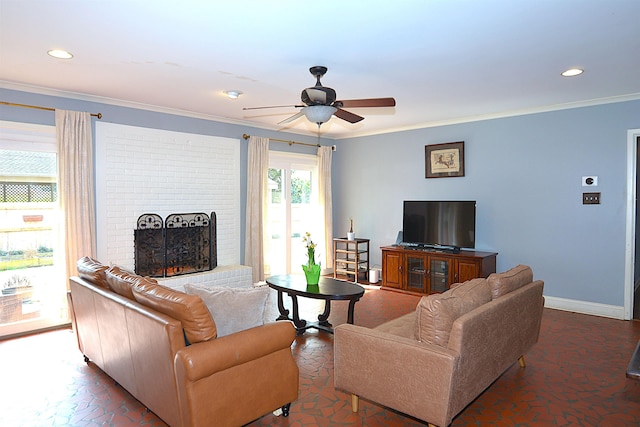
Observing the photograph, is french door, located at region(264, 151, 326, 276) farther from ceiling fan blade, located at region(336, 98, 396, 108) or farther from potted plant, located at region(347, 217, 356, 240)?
ceiling fan blade, located at region(336, 98, 396, 108)

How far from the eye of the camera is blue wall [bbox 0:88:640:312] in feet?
15.8

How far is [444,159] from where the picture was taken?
6.26m

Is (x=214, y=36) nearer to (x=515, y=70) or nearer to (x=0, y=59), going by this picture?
(x=0, y=59)

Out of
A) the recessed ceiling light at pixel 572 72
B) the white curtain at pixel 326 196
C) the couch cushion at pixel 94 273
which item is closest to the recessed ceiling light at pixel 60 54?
the couch cushion at pixel 94 273

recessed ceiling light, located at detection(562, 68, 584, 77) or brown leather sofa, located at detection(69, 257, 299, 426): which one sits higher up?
recessed ceiling light, located at detection(562, 68, 584, 77)

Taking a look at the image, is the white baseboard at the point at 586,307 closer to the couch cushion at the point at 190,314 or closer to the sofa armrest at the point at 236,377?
the sofa armrest at the point at 236,377

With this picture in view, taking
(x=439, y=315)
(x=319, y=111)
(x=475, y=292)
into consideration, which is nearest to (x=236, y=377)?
(x=439, y=315)

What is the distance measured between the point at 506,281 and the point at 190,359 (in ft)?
7.29

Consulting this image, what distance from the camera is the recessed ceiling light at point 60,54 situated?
10.9 ft

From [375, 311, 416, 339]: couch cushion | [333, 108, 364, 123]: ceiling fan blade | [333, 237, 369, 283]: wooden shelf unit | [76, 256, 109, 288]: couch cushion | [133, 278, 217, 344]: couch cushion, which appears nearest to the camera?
[133, 278, 217, 344]: couch cushion

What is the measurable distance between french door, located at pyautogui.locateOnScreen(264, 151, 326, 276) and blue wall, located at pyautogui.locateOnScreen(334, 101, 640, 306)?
66.9 inches

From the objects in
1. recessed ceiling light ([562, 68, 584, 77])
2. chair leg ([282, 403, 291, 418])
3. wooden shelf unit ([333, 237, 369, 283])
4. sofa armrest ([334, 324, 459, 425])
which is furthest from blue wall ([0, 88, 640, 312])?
chair leg ([282, 403, 291, 418])

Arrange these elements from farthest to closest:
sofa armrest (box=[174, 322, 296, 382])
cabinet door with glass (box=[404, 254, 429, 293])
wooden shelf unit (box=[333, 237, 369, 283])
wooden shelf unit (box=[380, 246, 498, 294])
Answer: wooden shelf unit (box=[333, 237, 369, 283]), cabinet door with glass (box=[404, 254, 429, 293]), wooden shelf unit (box=[380, 246, 498, 294]), sofa armrest (box=[174, 322, 296, 382])

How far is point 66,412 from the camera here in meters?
2.79
